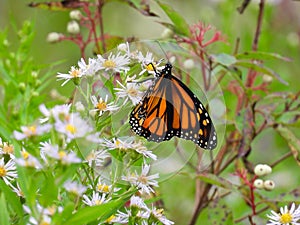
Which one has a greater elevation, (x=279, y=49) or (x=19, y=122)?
(x=19, y=122)

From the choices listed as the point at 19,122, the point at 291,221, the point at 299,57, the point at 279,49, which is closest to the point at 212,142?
the point at 291,221

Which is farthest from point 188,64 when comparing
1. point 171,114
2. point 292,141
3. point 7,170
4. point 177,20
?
point 7,170

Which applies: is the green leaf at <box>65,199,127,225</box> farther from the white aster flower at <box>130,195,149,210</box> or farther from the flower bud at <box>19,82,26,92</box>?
the flower bud at <box>19,82,26,92</box>

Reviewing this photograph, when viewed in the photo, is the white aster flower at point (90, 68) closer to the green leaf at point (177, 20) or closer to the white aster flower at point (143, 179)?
the white aster flower at point (143, 179)

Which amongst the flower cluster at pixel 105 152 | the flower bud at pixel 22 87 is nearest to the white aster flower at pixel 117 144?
the flower cluster at pixel 105 152

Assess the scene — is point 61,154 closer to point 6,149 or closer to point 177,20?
point 6,149

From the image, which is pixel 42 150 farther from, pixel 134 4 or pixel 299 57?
pixel 299 57
